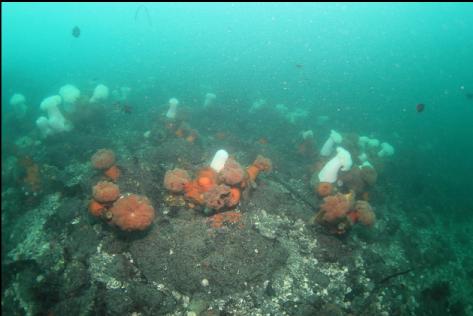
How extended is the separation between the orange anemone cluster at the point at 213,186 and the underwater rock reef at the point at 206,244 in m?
0.03

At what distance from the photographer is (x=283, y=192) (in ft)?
26.8

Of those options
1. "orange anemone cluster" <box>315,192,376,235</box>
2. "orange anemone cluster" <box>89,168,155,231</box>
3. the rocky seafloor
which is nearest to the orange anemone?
the rocky seafloor

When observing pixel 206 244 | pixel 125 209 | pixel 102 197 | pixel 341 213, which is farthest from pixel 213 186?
pixel 341 213

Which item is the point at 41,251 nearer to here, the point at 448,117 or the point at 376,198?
the point at 376,198

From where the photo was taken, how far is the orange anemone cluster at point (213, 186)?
6.23 metres

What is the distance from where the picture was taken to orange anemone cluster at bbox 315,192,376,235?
6.55 m

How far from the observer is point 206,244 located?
617 cm

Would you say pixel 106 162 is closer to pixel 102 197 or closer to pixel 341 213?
pixel 102 197

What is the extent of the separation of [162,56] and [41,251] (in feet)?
137

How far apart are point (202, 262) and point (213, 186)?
151 centimetres

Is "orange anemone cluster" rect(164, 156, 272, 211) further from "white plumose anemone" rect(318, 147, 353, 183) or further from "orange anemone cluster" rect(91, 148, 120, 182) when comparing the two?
"white plumose anemone" rect(318, 147, 353, 183)

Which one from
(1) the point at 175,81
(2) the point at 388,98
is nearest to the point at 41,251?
(1) the point at 175,81

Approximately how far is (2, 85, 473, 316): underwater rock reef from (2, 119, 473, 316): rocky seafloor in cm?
2

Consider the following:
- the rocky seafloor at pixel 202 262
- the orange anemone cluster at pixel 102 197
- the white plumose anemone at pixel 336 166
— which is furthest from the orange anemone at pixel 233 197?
the white plumose anemone at pixel 336 166
